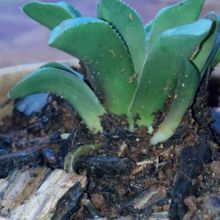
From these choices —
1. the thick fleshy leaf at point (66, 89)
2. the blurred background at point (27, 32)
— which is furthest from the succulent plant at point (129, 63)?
the blurred background at point (27, 32)

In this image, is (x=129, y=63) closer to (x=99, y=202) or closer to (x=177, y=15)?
(x=177, y=15)

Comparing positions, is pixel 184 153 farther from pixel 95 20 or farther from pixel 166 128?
pixel 95 20

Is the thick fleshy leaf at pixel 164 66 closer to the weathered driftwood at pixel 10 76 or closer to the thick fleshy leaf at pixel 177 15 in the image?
the thick fleshy leaf at pixel 177 15

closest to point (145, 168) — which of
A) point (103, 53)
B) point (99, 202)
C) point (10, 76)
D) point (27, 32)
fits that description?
point (99, 202)

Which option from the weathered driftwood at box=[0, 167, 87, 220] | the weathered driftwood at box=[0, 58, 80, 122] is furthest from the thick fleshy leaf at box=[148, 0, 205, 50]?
the weathered driftwood at box=[0, 58, 80, 122]

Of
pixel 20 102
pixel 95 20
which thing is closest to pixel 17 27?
pixel 20 102

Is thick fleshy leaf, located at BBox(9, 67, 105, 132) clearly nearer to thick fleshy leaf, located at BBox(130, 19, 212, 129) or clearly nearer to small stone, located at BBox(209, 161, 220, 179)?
thick fleshy leaf, located at BBox(130, 19, 212, 129)
